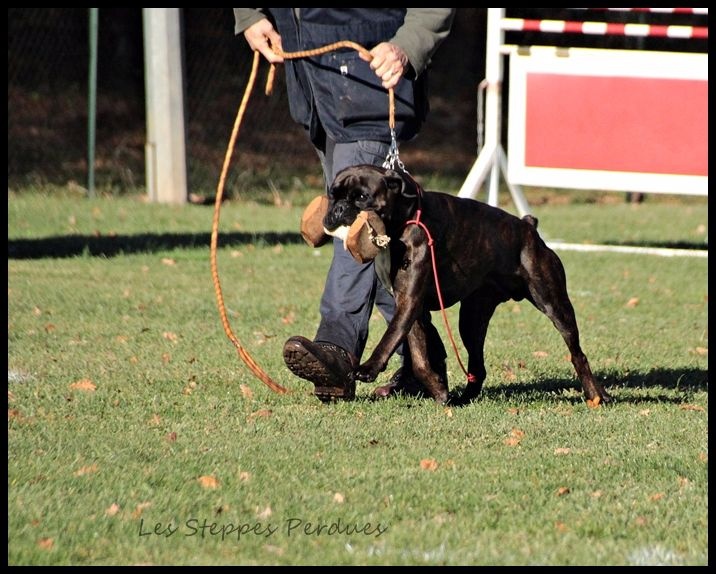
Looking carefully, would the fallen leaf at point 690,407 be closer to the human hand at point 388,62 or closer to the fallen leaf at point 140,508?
the human hand at point 388,62

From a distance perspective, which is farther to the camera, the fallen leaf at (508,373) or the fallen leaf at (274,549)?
the fallen leaf at (508,373)

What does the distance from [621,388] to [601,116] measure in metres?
4.78

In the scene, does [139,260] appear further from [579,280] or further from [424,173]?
[424,173]

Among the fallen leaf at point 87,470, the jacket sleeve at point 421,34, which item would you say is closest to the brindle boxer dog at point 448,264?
the jacket sleeve at point 421,34

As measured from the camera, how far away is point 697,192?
10.2 m

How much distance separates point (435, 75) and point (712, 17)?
15.8 meters

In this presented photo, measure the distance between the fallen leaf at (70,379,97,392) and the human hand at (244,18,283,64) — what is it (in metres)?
1.64

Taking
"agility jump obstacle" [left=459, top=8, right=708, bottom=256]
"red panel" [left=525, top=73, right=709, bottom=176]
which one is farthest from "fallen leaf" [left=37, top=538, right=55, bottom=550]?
"red panel" [left=525, top=73, right=709, bottom=176]

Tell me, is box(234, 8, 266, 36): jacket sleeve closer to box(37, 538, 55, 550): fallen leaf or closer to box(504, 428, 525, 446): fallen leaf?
box(504, 428, 525, 446): fallen leaf

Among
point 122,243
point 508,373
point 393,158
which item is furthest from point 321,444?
point 122,243

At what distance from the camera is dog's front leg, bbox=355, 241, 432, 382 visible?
490cm

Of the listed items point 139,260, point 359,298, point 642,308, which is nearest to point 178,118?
point 139,260

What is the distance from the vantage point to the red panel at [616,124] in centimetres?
1020

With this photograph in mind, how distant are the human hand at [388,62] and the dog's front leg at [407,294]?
0.73m
